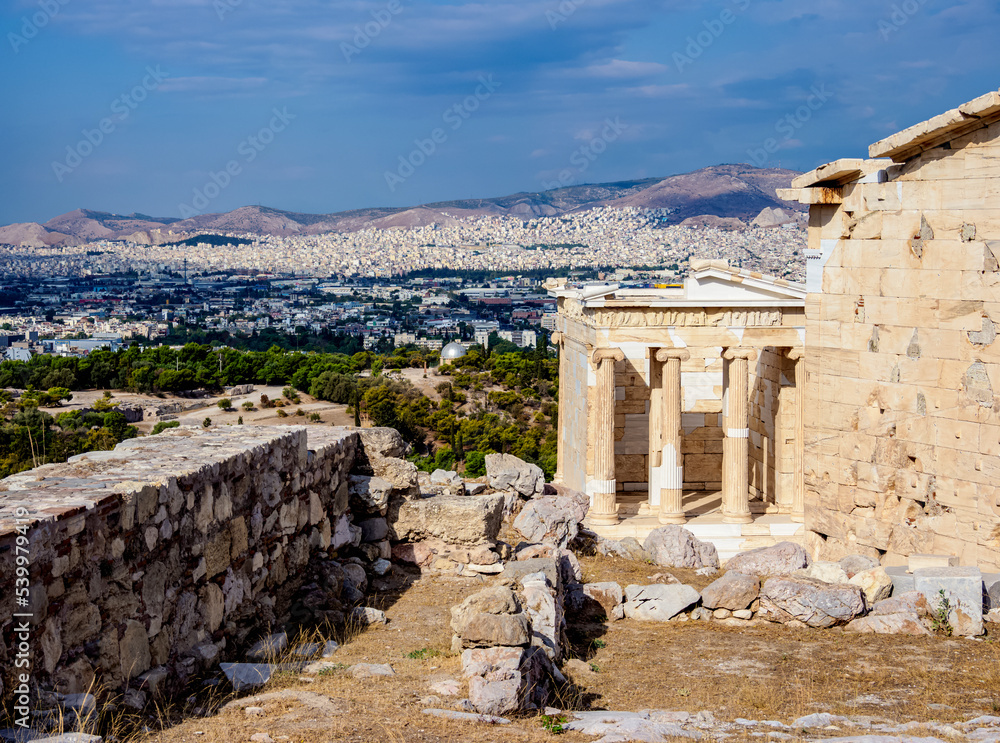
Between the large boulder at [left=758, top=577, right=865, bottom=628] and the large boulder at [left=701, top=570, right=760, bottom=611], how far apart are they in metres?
0.12

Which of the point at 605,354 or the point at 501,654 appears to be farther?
the point at 605,354

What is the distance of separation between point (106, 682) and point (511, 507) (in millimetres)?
8302

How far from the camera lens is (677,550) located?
12602 mm

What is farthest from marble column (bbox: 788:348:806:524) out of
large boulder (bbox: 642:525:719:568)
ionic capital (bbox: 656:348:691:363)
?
large boulder (bbox: 642:525:719:568)

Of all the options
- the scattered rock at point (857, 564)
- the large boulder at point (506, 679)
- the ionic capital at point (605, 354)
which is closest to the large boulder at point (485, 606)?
the large boulder at point (506, 679)

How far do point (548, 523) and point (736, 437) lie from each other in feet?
18.1

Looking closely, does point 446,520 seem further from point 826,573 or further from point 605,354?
point 605,354

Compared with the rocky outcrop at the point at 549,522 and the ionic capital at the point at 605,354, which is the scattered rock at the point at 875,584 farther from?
the ionic capital at the point at 605,354

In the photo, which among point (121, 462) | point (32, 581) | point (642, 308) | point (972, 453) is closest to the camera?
point (32, 581)

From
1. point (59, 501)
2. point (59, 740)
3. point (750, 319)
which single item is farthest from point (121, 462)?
point (750, 319)

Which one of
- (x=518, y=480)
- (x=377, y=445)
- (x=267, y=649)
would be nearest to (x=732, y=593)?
(x=377, y=445)

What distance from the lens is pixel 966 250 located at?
10.2 meters

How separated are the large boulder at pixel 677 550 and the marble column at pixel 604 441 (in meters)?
3.31

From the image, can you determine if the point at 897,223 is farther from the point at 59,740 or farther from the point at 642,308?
the point at 59,740
